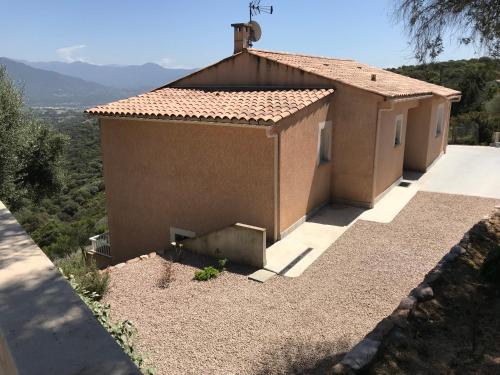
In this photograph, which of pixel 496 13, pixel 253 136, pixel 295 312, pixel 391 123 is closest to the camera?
pixel 496 13

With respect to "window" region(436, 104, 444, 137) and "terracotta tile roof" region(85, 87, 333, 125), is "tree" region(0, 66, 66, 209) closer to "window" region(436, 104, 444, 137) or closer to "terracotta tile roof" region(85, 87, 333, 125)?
"terracotta tile roof" region(85, 87, 333, 125)

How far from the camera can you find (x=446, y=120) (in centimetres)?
2197

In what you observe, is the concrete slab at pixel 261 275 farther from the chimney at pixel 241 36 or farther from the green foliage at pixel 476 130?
the green foliage at pixel 476 130

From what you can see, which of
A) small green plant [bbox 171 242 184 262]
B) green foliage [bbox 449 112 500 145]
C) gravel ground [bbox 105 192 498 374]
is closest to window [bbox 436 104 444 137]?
green foliage [bbox 449 112 500 145]

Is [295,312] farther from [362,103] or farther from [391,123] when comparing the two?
[391,123]

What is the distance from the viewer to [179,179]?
1197cm

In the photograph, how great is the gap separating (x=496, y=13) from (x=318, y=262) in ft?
19.2

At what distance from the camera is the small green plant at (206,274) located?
8.91 m

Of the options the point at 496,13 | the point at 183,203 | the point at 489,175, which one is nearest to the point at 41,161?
the point at 183,203

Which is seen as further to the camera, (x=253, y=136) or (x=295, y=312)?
(x=253, y=136)

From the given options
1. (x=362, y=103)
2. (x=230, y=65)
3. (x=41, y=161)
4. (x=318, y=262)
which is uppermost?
(x=230, y=65)

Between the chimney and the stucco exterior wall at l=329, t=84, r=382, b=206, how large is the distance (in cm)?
445

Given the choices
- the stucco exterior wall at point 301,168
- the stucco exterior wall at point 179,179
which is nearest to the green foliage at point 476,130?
the stucco exterior wall at point 301,168

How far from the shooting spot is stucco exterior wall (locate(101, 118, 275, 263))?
10.7 meters
